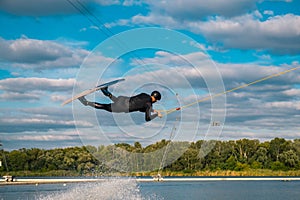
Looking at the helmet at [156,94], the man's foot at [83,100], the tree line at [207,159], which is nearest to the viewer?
the man's foot at [83,100]

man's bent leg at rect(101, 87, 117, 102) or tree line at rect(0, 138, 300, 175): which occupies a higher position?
man's bent leg at rect(101, 87, 117, 102)

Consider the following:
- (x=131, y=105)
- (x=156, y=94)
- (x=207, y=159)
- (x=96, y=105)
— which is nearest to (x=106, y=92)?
(x=96, y=105)

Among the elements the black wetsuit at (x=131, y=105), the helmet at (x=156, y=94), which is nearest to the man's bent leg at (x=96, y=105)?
the black wetsuit at (x=131, y=105)

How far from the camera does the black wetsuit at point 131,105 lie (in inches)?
522

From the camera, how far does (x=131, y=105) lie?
13.3 metres

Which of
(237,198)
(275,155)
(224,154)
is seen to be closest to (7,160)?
(224,154)

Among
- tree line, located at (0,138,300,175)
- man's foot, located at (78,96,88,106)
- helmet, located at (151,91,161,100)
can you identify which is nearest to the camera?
Answer: man's foot, located at (78,96,88,106)

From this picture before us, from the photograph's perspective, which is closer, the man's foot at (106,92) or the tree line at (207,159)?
the man's foot at (106,92)

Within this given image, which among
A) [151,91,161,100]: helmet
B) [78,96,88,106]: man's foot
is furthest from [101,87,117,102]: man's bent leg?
[151,91,161,100]: helmet

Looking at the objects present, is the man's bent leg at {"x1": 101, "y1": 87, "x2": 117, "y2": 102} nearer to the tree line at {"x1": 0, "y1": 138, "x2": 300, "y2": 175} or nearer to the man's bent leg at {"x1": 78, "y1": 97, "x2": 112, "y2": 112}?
the man's bent leg at {"x1": 78, "y1": 97, "x2": 112, "y2": 112}

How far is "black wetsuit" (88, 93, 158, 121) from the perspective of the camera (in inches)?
522

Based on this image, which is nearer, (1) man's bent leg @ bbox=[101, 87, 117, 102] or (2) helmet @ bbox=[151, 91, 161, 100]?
(1) man's bent leg @ bbox=[101, 87, 117, 102]

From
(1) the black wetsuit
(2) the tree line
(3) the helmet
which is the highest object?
(3) the helmet

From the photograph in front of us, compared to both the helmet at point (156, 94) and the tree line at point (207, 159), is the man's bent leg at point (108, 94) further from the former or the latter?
the tree line at point (207, 159)
